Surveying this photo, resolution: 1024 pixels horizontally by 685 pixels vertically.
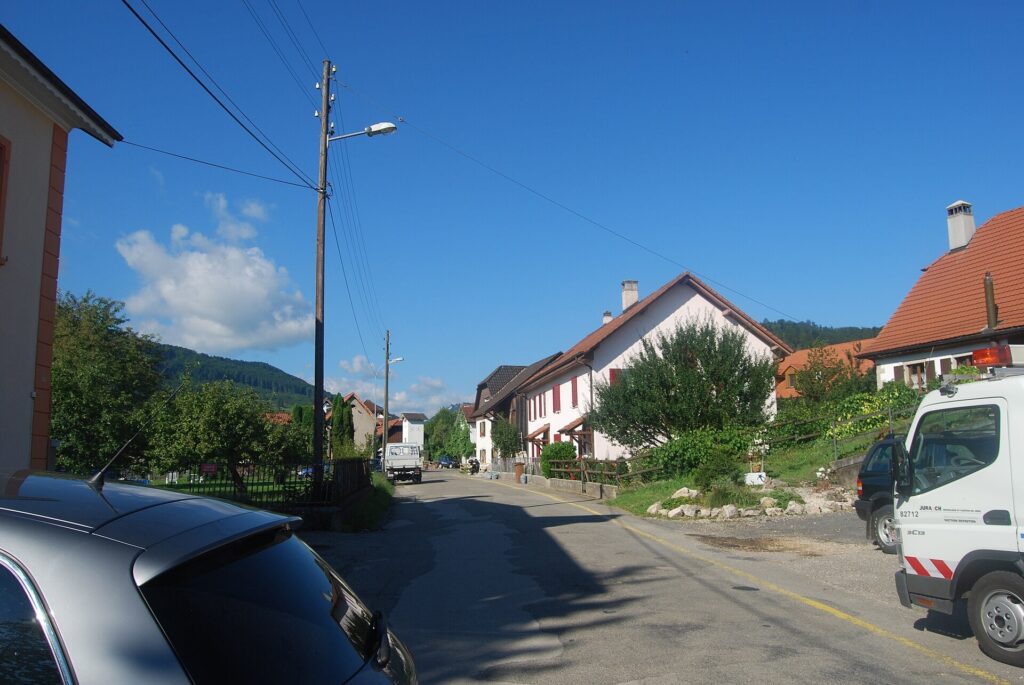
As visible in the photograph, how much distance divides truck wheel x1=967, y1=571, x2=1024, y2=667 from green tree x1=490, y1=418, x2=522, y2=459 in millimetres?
49301

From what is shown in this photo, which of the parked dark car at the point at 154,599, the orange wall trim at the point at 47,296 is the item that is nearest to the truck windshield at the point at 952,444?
the parked dark car at the point at 154,599

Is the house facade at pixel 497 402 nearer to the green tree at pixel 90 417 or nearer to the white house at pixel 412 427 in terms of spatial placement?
the white house at pixel 412 427

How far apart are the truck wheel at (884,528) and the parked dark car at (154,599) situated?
12.1 m

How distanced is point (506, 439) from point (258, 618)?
55.9 m

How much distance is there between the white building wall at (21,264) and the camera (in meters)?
10.7

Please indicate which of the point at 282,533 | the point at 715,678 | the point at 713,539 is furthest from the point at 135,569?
the point at 713,539

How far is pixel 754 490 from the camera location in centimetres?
2052

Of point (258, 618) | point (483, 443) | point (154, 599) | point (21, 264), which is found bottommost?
point (258, 618)

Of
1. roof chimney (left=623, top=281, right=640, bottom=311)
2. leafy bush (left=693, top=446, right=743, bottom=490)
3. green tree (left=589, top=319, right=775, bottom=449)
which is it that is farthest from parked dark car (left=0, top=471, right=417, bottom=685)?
roof chimney (left=623, top=281, right=640, bottom=311)

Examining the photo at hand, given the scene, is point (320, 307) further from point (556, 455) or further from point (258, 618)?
point (556, 455)

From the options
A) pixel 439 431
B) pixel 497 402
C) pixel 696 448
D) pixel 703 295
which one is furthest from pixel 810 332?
pixel 696 448

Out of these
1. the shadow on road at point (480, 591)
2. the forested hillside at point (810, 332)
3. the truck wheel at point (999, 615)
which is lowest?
the shadow on road at point (480, 591)

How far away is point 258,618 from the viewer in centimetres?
228

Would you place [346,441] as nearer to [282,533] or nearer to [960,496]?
[960,496]
